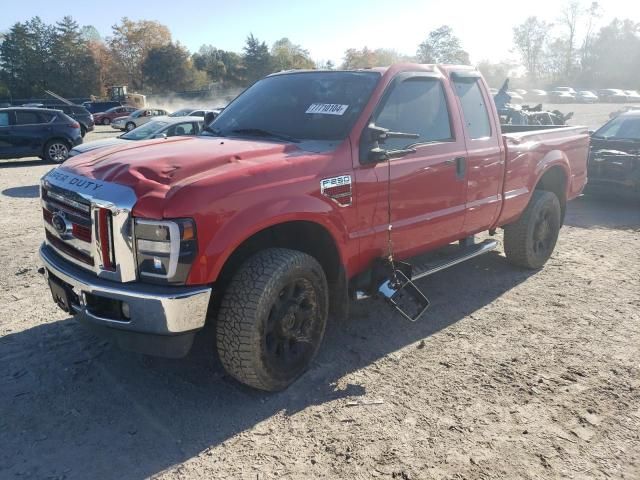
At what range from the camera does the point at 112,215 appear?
283 cm

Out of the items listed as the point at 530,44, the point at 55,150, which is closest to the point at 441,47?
the point at 530,44

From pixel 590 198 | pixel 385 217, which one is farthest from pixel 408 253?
pixel 590 198

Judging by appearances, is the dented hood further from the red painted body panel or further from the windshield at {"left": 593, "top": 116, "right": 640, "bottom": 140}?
the windshield at {"left": 593, "top": 116, "right": 640, "bottom": 140}

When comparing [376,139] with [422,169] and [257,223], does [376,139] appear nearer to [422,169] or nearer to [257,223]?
[422,169]

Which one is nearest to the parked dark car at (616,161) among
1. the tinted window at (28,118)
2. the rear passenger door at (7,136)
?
the tinted window at (28,118)

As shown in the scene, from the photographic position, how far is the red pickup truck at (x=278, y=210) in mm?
2852

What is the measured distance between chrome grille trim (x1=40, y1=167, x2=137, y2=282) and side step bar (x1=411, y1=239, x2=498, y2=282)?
2.18m

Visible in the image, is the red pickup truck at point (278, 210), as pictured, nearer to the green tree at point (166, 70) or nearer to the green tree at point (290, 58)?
the green tree at point (290, 58)

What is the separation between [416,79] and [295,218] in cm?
186

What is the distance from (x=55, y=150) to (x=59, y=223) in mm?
13454

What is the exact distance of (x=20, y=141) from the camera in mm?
14609

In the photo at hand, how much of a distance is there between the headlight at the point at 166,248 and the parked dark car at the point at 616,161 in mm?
8505

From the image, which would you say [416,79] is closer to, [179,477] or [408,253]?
[408,253]

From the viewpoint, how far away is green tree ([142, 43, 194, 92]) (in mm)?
65750
